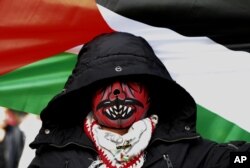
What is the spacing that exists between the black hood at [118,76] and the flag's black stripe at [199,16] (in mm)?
333

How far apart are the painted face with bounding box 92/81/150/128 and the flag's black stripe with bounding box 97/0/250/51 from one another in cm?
54

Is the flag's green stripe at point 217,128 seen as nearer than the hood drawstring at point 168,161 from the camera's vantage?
No

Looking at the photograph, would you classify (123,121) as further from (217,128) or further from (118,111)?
(217,128)

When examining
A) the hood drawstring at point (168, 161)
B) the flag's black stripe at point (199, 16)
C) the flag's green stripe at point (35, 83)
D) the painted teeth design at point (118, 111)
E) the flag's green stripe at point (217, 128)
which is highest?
the flag's black stripe at point (199, 16)

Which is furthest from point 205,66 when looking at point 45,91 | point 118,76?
point 45,91

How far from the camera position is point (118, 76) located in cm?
201

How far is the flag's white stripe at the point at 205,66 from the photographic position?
96.0 inches

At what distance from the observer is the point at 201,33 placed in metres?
2.51

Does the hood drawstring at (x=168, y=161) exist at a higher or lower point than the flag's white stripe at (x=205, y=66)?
lower

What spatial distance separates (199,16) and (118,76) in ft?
2.07

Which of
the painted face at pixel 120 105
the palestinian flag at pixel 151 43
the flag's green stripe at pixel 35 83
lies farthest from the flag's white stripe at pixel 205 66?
the painted face at pixel 120 105

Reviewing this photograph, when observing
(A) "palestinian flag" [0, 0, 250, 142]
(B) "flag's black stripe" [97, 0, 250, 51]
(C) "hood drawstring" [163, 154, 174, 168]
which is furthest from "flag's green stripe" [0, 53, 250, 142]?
(C) "hood drawstring" [163, 154, 174, 168]

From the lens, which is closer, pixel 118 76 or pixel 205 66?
pixel 118 76

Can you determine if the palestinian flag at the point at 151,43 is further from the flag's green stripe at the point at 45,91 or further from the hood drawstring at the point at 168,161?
the hood drawstring at the point at 168,161
